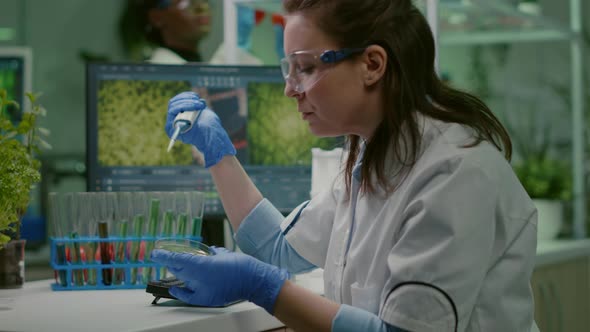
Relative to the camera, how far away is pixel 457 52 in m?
3.98

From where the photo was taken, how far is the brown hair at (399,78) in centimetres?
140

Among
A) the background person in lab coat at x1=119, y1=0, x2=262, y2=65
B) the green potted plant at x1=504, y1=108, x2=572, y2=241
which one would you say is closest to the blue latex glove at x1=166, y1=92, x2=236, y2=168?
the green potted plant at x1=504, y1=108, x2=572, y2=241

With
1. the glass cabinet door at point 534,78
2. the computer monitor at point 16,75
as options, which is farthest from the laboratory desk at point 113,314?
the glass cabinet door at point 534,78

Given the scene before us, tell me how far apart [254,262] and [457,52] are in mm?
2881

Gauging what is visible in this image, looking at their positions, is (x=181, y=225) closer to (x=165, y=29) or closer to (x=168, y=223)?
(x=168, y=223)

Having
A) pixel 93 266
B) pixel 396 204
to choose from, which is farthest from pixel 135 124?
pixel 396 204

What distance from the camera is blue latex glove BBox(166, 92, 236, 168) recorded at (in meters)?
1.75

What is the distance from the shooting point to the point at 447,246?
4.10 ft

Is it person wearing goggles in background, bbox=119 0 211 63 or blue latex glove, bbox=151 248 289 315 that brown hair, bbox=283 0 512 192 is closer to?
blue latex glove, bbox=151 248 289 315

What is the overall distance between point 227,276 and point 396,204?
31 centimetres

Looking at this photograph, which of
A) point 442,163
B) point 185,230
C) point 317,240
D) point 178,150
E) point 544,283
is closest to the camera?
point 442,163

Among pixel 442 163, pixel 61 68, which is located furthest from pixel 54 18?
pixel 442 163

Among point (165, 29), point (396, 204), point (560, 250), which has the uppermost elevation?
point (165, 29)

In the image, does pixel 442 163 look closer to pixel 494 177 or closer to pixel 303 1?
pixel 494 177
